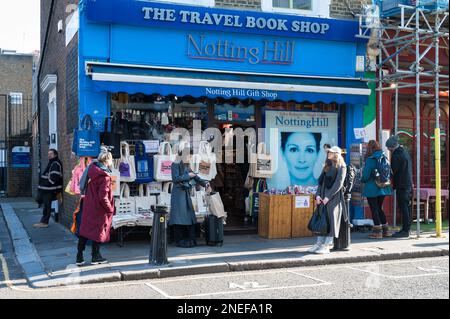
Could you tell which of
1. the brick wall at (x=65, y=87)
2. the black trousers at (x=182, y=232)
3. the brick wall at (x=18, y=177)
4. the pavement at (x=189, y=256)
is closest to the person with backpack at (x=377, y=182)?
the pavement at (x=189, y=256)

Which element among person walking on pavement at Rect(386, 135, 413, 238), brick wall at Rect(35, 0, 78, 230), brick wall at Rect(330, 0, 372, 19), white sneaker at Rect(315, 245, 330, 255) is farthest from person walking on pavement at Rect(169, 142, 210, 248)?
brick wall at Rect(330, 0, 372, 19)

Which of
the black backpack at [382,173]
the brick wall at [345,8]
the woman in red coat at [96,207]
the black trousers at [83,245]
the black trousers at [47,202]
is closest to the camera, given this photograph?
the woman in red coat at [96,207]

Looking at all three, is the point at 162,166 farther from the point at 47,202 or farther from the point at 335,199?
the point at 47,202

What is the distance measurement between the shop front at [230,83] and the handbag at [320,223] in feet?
5.43

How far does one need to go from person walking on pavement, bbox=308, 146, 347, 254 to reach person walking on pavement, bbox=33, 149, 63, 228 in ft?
21.4

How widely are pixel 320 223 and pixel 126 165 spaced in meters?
3.77

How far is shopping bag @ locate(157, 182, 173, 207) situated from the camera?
10820mm

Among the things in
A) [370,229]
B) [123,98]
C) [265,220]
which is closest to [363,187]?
[370,229]

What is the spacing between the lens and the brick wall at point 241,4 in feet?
37.4

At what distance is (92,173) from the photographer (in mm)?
8344

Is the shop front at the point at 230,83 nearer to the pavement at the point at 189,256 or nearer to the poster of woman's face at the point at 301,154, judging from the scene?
the poster of woman's face at the point at 301,154

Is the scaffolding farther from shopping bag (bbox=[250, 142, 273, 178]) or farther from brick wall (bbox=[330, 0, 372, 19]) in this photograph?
shopping bag (bbox=[250, 142, 273, 178])

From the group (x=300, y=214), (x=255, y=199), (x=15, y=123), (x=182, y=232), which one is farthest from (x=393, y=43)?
(x=15, y=123)

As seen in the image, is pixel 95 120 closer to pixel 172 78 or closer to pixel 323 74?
pixel 172 78
